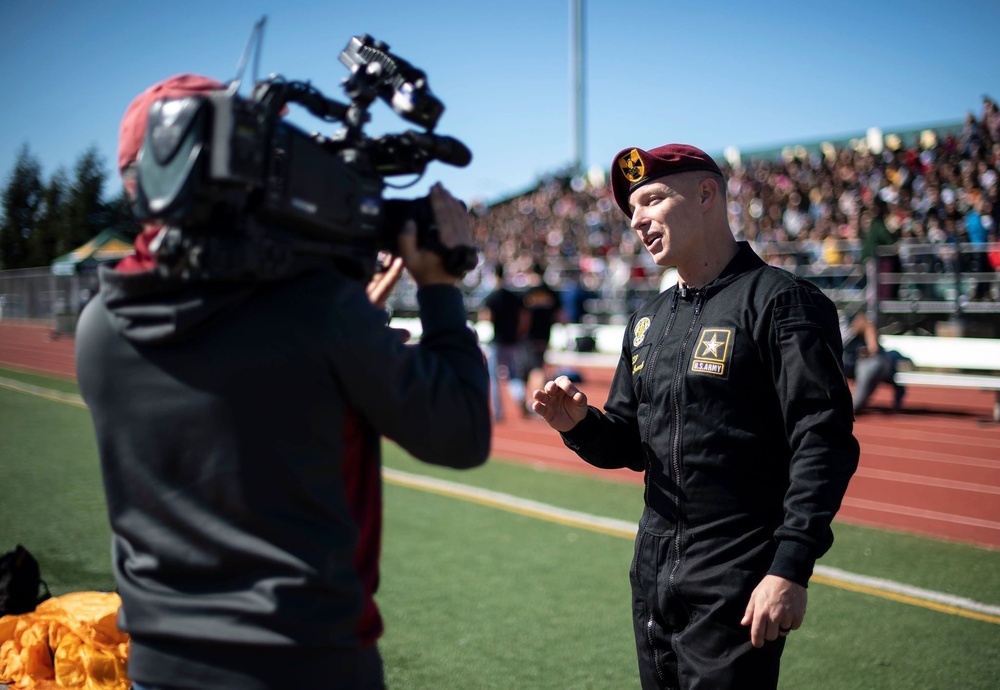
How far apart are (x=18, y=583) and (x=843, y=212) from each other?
18337mm

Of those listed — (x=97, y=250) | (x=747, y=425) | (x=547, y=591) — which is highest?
(x=97, y=250)

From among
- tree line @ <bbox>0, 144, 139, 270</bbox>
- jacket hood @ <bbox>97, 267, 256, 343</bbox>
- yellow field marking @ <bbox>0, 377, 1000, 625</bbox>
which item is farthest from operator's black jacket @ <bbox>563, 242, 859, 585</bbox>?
tree line @ <bbox>0, 144, 139, 270</bbox>

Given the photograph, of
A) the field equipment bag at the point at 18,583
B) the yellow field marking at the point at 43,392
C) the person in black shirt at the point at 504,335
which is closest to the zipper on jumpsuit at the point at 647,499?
the field equipment bag at the point at 18,583

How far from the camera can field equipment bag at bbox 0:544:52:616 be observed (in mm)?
3758

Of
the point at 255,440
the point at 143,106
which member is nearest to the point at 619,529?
the point at 255,440

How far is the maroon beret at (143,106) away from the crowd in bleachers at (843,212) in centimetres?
1385

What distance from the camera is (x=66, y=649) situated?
3.20 meters

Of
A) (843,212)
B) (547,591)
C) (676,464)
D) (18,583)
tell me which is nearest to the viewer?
(676,464)

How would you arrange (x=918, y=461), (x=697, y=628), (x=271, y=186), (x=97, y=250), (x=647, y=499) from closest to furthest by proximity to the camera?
1. (x=271, y=186)
2. (x=697, y=628)
3. (x=647, y=499)
4. (x=918, y=461)
5. (x=97, y=250)

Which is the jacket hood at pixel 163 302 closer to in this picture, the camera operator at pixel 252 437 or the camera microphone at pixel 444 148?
the camera operator at pixel 252 437

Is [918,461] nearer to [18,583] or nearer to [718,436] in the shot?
[718,436]

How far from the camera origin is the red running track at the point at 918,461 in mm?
6852

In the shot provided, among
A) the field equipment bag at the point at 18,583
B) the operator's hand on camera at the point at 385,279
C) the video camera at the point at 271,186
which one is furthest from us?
the field equipment bag at the point at 18,583

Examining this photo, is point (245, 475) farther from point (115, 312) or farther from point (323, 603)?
point (115, 312)
